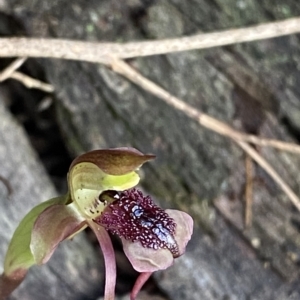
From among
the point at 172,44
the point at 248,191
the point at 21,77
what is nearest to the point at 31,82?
the point at 21,77

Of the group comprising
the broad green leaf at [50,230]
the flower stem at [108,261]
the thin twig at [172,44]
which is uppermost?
the thin twig at [172,44]

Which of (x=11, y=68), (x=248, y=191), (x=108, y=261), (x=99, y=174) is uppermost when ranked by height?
(x=11, y=68)

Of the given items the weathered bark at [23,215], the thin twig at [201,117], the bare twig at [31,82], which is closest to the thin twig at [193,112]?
the thin twig at [201,117]

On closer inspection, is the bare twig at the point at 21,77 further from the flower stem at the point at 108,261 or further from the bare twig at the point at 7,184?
the flower stem at the point at 108,261

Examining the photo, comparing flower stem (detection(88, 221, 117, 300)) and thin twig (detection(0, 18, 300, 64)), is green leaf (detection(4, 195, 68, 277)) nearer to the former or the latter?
flower stem (detection(88, 221, 117, 300))

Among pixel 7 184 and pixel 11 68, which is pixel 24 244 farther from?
pixel 11 68

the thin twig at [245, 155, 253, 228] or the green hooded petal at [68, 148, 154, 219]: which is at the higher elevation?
the green hooded petal at [68, 148, 154, 219]

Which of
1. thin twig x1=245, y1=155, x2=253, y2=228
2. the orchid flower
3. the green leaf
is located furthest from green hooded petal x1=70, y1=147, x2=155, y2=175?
thin twig x1=245, y1=155, x2=253, y2=228
